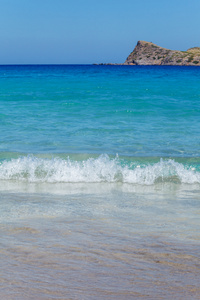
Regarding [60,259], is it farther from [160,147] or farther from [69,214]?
[160,147]

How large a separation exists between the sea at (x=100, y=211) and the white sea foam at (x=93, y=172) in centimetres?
2

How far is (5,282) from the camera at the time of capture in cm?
320

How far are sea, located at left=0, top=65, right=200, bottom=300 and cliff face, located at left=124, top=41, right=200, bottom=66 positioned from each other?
127 meters

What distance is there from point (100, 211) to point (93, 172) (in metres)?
2.64

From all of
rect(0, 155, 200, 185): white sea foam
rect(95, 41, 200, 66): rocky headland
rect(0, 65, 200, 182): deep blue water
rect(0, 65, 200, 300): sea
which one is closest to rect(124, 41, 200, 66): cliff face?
rect(95, 41, 200, 66): rocky headland

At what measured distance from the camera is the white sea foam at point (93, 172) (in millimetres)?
7816

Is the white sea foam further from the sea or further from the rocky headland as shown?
the rocky headland

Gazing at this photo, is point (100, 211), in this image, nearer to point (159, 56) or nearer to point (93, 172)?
point (93, 172)

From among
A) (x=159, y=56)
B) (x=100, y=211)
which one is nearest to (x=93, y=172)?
(x=100, y=211)

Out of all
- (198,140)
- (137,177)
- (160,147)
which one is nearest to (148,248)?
(137,177)

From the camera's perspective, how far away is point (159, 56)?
154250 millimetres

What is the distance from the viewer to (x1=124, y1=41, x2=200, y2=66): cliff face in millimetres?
135625

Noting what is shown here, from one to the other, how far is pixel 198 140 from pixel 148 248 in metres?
7.83

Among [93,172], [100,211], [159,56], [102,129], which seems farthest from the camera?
[159,56]
